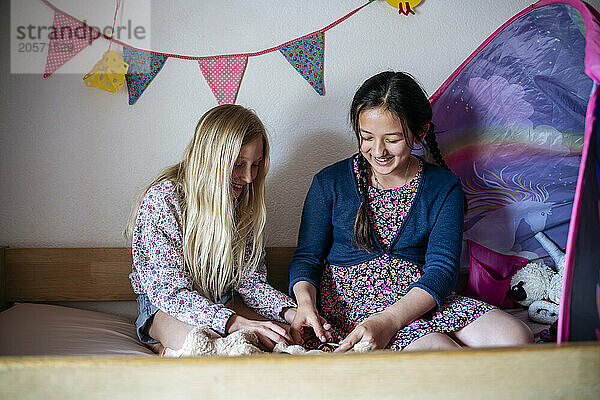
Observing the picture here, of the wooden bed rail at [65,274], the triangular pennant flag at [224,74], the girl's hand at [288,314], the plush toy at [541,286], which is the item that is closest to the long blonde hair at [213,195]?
the girl's hand at [288,314]

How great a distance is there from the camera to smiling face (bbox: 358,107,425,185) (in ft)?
4.26

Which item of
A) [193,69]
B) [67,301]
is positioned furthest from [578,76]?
[67,301]

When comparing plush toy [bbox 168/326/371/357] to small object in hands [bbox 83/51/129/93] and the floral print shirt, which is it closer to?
the floral print shirt

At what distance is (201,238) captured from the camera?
4.35 feet

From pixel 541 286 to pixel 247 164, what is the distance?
87 cm

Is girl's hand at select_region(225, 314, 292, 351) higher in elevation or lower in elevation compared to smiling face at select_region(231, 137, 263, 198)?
lower

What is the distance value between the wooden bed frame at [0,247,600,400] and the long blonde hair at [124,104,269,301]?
60 centimetres

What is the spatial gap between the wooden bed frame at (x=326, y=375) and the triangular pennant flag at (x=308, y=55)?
1.07 m

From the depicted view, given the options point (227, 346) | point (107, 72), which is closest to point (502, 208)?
point (227, 346)

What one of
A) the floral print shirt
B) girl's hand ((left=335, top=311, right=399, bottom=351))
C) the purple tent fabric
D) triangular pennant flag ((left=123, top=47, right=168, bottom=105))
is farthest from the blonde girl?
the purple tent fabric

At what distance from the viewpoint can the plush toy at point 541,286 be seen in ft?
4.87

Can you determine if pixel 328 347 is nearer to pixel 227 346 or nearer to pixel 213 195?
pixel 227 346

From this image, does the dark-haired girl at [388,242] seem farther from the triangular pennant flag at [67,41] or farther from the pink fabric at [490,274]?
the triangular pennant flag at [67,41]

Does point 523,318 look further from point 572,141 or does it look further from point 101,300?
point 101,300
